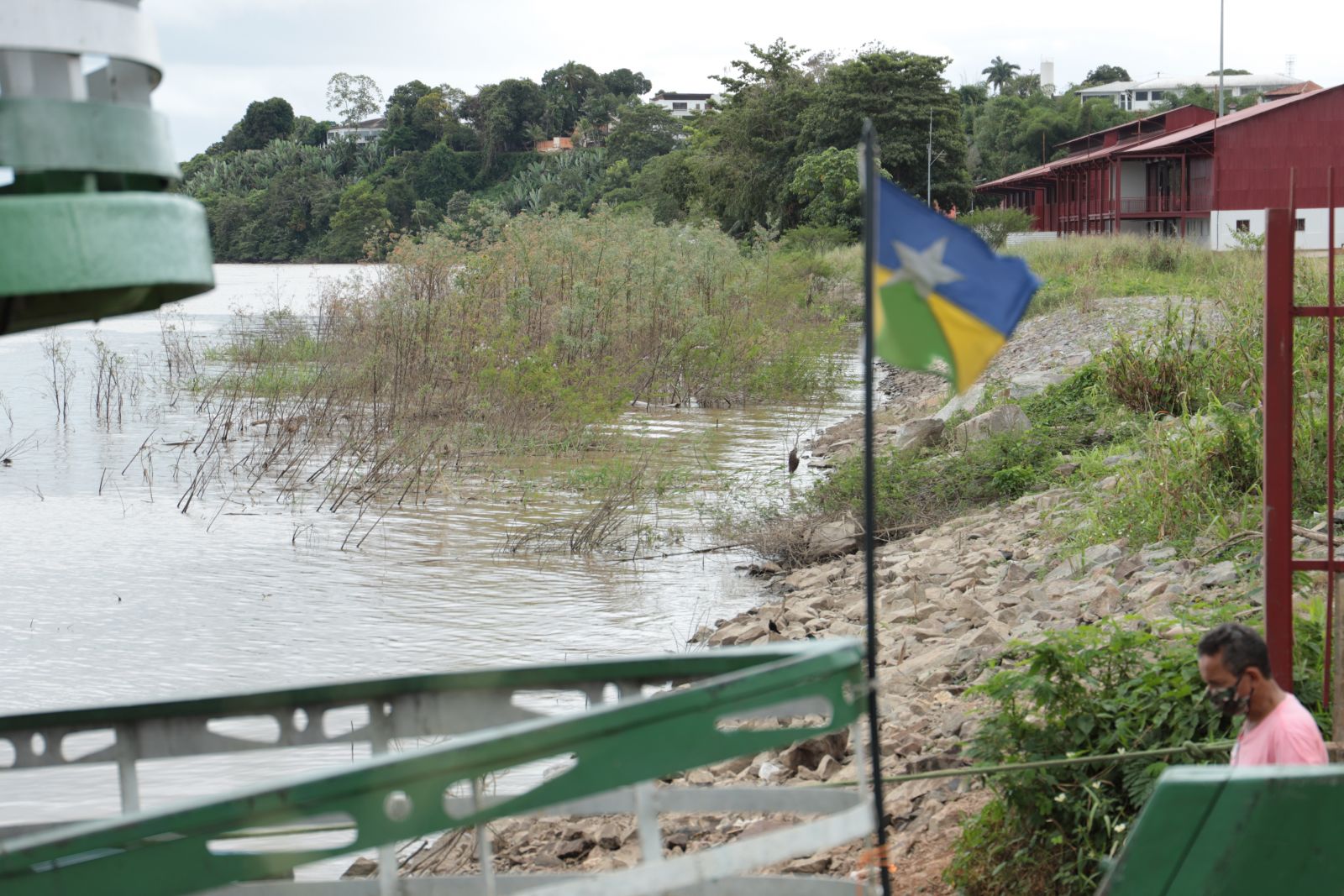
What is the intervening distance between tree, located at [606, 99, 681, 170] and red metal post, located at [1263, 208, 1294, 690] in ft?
262

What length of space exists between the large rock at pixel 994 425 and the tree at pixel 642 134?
7173cm

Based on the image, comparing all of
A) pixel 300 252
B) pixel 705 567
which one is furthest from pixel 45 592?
pixel 300 252

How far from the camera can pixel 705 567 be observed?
11.7 m

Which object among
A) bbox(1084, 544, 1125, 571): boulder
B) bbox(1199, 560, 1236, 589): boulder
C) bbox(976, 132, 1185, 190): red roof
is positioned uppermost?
bbox(976, 132, 1185, 190): red roof

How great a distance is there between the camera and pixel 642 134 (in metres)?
84.8

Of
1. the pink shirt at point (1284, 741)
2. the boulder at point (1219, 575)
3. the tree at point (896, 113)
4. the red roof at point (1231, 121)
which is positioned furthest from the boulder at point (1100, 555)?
the tree at point (896, 113)

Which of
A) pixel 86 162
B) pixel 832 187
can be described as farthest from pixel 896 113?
pixel 86 162

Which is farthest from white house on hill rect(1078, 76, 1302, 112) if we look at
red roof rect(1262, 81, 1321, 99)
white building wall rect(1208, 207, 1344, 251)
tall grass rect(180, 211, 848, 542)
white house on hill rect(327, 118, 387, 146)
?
tall grass rect(180, 211, 848, 542)

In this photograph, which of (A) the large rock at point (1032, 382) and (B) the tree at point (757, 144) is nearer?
(A) the large rock at point (1032, 382)

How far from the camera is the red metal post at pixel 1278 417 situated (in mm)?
4297

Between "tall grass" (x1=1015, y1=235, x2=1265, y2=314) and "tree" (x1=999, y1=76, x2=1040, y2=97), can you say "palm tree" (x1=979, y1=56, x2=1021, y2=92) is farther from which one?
"tall grass" (x1=1015, y1=235, x2=1265, y2=314)

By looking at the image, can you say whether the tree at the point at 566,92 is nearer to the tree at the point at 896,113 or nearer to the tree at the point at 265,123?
the tree at the point at 265,123

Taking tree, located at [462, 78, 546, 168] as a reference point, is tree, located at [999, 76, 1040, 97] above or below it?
above

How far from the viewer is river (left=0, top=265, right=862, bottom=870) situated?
9219 mm
